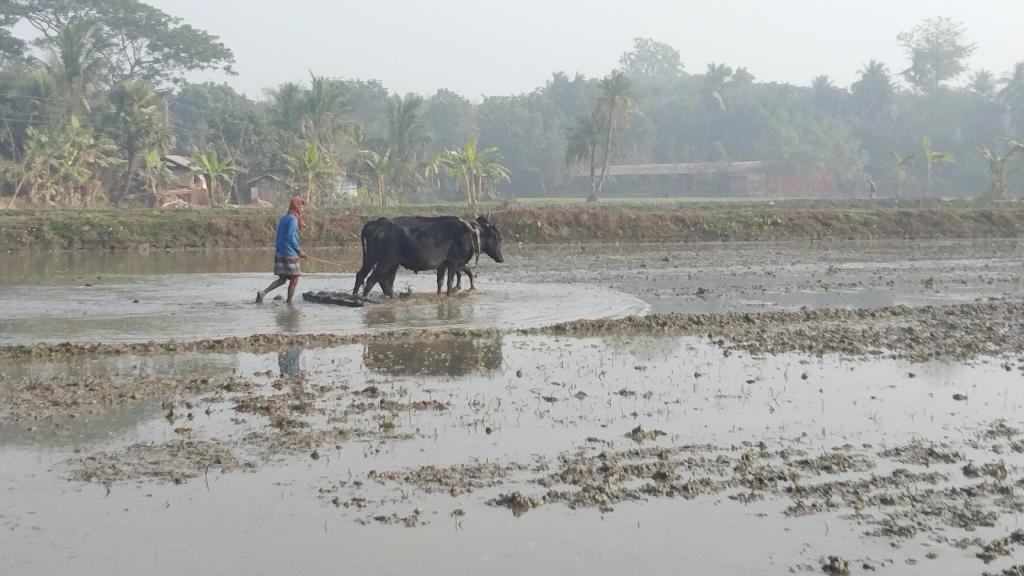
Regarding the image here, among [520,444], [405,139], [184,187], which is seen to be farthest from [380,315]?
[405,139]

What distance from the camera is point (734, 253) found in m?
29.5

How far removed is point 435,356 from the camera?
1153 cm

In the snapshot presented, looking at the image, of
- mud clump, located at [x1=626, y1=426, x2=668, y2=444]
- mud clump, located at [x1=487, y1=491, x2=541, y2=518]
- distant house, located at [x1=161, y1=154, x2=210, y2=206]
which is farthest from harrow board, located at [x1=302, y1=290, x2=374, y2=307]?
distant house, located at [x1=161, y1=154, x2=210, y2=206]

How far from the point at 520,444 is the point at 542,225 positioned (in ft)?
90.7

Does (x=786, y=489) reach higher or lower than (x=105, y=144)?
lower

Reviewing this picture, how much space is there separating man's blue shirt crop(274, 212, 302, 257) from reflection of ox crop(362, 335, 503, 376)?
4.11 m

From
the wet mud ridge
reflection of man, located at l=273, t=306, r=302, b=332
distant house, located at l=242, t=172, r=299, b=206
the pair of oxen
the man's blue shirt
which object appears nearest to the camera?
the wet mud ridge

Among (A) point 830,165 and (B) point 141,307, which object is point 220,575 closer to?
(B) point 141,307

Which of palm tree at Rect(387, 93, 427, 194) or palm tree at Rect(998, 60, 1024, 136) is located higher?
palm tree at Rect(998, 60, 1024, 136)

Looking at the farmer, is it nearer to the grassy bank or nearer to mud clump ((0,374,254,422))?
mud clump ((0,374,254,422))

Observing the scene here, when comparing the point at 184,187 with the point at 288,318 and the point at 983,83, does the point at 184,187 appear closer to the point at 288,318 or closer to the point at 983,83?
the point at 288,318

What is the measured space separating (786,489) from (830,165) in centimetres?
6547

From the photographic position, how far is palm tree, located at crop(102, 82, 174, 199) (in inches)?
1735

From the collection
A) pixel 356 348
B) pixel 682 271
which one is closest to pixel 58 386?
pixel 356 348
